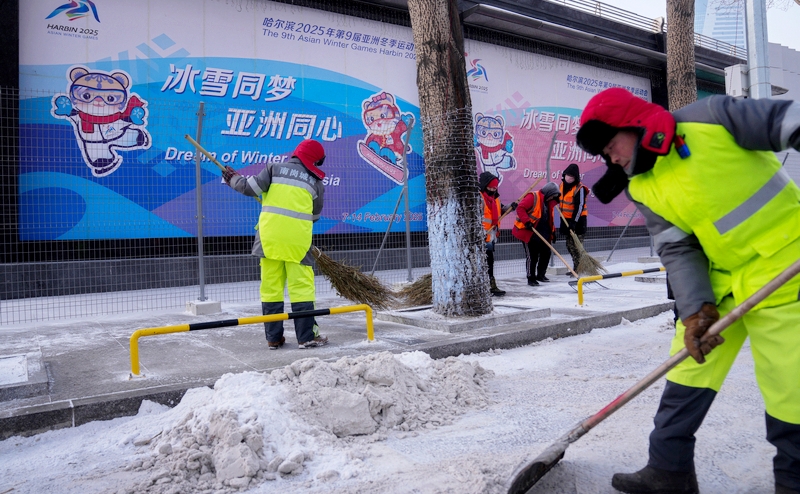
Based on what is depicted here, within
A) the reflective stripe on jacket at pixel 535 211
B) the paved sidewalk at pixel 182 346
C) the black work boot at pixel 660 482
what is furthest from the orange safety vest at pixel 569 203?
the black work boot at pixel 660 482

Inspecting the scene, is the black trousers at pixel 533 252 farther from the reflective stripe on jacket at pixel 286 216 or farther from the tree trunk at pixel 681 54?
the reflective stripe on jacket at pixel 286 216

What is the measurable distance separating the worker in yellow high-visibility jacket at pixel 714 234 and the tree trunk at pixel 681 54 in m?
8.53

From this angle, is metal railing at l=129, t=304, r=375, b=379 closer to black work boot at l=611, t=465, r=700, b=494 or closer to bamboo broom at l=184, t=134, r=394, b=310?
bamboo broom at l=184, t=134, r=394, b=310

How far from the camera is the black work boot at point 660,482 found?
2297 mm

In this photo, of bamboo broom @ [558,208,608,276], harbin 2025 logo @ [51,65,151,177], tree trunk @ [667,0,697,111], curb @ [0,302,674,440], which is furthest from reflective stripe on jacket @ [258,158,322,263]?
tree trunk @ [667,0,697,111]

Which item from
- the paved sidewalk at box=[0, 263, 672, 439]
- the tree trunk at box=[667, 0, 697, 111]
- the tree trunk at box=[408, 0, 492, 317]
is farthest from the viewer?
the tree trunk at box=[667, 0, 697, 111]

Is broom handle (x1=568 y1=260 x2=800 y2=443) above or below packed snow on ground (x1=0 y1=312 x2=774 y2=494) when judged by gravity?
above

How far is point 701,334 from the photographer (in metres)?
2.18

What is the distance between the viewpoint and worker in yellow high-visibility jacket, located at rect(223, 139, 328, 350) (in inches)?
192

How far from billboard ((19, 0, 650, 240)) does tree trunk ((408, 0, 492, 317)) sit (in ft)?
7.97

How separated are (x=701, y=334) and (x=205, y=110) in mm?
9608

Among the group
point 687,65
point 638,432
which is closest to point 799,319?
point 638,432

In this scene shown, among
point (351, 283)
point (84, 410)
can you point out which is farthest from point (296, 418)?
point (351, 283)

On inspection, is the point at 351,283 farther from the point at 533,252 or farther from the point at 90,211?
the point at 90,211
